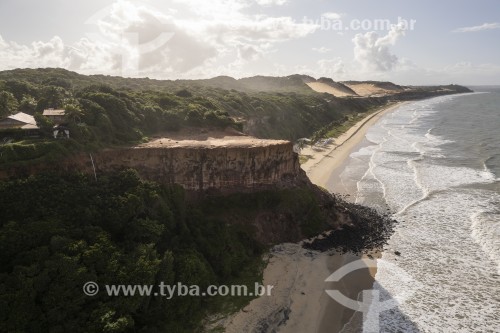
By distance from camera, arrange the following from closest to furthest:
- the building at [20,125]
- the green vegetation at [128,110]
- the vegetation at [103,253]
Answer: the vegetation at [103,253], the building at [20,125], the green vegetation at [128,110]

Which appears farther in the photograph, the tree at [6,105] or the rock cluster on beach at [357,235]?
the tree at [6,105]

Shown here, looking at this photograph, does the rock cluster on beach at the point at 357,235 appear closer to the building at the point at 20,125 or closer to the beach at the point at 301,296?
the beach at the point at 301,296

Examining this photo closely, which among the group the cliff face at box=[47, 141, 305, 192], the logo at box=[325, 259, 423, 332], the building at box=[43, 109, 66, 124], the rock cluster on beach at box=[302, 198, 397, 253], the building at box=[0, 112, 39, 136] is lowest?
the logo at box=[325, 259, 423, 332]

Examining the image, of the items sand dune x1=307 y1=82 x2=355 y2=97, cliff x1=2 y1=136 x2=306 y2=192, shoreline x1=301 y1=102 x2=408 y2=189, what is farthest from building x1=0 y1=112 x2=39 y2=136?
sand dune x1=307 y1=82 x2=355 y2=97

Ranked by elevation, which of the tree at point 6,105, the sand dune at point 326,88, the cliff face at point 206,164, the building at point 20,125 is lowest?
the cliff face at point 206,164

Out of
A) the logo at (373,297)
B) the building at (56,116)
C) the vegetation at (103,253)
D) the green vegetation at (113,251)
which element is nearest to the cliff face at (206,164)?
the green vegetation at (113,251)

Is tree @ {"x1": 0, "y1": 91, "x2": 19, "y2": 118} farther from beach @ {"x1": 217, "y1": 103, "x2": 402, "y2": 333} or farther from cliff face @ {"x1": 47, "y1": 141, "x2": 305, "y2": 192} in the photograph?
beach @ {"x1": 217, "y1": 103, "x2": 402, "y2": 333}

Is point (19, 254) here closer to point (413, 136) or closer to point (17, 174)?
point (17, 174)

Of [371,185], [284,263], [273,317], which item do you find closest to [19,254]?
[273,317]
